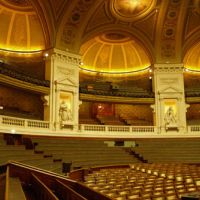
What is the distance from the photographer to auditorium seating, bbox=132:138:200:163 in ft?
53.9

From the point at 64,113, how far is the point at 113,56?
958 centimetres

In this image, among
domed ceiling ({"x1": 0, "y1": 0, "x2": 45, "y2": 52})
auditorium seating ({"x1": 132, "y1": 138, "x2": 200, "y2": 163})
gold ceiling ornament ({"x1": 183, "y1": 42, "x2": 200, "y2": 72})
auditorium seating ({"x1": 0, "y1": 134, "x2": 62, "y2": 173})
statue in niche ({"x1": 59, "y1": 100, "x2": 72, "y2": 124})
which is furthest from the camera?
gold ceiling ornament ({"x1": 183, "y1": 42, "x2": 200, "y2": 72})

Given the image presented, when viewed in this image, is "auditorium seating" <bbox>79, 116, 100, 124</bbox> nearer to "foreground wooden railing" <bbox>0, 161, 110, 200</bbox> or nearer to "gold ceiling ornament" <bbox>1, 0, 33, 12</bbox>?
"gold ceiling ornament" <bbox>1, 0, 33, 12</bbox>

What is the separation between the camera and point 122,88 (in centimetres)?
2328

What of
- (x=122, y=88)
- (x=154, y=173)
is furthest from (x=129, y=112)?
(x=154, y=173)

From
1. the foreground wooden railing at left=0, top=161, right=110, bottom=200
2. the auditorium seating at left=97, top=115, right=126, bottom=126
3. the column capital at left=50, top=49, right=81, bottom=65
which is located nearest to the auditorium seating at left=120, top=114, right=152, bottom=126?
the auditorium seating at left=97, top=115, right=126, bottom=126

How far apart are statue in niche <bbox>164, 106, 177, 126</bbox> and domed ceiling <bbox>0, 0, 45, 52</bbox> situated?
1043cm

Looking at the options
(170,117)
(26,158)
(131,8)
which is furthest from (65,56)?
(26,158)

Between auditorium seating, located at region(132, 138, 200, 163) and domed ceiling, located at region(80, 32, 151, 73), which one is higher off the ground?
domed ceiling, located at region(80, 32, 151, 73)

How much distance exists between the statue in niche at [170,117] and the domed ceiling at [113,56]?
5.41 meters

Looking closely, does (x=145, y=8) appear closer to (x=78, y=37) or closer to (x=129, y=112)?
(x=78, y=37)

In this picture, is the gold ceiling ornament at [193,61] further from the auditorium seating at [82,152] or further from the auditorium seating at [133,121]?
the auditorium seating at [82,152]

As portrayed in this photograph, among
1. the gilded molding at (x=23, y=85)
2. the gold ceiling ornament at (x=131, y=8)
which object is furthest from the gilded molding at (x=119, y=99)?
the gold ceiling ornament at (x=131, y=8)

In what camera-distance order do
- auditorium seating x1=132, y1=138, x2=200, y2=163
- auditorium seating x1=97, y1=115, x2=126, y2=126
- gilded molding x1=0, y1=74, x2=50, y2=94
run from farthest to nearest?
1. auditorium seating x1=97, y1=115, x2=126, y2=126
2. auditorium seating x1=132, y1=138, x2=200, y2=163
3. gilded molding x1=0, y1=74, x2=50, y2=94
